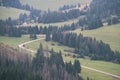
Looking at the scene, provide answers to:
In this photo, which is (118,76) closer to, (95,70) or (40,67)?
(95,70)

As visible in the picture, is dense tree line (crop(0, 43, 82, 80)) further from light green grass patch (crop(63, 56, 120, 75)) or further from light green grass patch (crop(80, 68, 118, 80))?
light green grass patch (crop(63, 56, 120, 75))

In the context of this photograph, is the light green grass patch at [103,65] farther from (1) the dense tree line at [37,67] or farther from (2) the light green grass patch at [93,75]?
Answer: (1) the dense tree line at [37,67]

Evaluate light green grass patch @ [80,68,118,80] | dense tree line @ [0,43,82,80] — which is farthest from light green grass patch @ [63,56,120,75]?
dense tree line @ [0,43,82,80]

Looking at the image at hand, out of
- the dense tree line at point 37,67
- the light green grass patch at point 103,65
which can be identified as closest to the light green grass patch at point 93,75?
the dense tree line at point 37,67

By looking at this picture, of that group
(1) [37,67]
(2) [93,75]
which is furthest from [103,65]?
(1) [37,67]

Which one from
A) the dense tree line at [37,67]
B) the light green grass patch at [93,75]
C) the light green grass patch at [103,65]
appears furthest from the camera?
the light green grass patch at [103,65]

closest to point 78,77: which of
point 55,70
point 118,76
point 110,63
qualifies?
point 55,70

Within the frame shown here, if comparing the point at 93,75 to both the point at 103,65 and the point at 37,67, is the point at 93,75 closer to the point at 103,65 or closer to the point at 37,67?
the point at 37,67

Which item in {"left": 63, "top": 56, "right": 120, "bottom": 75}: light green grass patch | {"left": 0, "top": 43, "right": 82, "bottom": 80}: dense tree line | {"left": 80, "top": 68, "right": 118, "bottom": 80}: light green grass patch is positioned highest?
{"left": 0, "top": 43, "right": 82, "bottom": 80}: dense tree line
